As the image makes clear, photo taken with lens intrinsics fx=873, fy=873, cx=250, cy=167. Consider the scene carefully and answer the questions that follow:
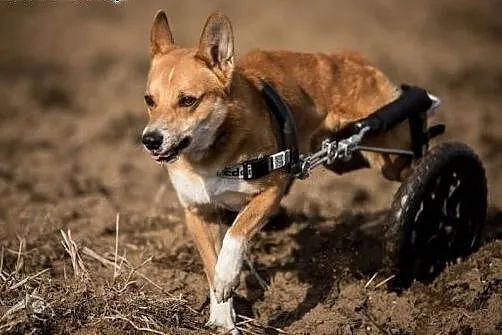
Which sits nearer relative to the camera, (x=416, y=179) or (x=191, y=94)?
(x=191, y=94)

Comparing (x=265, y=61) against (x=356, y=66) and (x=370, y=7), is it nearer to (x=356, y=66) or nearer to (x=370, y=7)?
(x=356, y=66)

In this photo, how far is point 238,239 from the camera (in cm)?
509

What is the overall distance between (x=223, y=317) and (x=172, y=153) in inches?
41.2

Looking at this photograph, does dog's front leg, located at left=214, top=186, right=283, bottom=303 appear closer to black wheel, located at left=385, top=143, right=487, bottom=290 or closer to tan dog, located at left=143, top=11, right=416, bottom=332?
tan dog, located at left=143, top=11, right=416, bottom=332

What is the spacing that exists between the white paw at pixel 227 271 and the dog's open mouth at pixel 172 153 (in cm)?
61

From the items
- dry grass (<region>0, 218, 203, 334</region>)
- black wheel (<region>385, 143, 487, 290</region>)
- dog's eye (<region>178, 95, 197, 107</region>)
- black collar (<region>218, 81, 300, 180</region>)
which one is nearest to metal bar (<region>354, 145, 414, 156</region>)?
black wheel (<region>385, 143, 487, 290</region>)

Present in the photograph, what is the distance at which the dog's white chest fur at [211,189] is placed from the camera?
5367 mm

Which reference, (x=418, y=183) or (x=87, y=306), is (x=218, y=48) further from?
(x=87, y=306)

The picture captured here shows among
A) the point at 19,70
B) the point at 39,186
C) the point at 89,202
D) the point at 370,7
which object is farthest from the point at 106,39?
the point at 89,202

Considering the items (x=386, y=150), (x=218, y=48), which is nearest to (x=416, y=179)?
(x=386, y=150)

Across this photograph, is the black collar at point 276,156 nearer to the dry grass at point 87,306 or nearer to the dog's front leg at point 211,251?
the dog's front leg at point 211,251

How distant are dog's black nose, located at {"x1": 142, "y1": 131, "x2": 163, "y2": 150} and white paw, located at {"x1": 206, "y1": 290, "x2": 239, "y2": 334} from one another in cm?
102

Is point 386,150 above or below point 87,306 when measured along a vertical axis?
above

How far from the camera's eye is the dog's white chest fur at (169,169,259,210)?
537 centimetres
